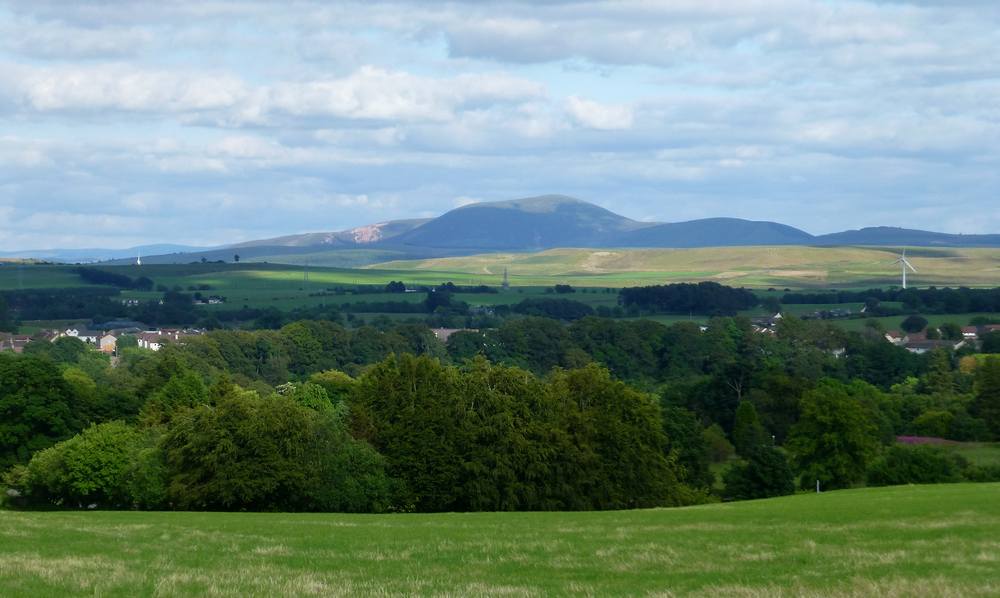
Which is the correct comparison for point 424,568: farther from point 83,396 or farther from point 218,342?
point 218,342

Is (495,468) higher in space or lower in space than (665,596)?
lower

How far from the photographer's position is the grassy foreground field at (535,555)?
20812 mm

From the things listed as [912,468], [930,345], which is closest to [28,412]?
[912,468]

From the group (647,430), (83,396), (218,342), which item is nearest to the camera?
(647,430)

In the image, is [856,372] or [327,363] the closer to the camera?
[856,372]

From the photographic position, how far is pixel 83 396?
8250 centimetres

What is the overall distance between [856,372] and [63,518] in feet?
392

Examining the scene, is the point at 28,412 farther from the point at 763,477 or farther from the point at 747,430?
the point at 747,430

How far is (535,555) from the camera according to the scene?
2630 cm

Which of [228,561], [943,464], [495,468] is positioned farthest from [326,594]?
[943,464]

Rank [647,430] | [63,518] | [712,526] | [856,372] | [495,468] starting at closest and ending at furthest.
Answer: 1. [712,526]
2. [63,518]
3. [495,468]
4. [647,430]
5. [856,372]

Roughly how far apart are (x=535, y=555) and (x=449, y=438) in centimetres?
3649

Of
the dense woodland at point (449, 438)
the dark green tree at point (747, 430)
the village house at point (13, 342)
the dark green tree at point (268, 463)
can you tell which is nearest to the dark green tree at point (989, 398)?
the dense woodland at point (449, 438)

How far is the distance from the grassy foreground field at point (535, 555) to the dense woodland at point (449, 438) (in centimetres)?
1945
